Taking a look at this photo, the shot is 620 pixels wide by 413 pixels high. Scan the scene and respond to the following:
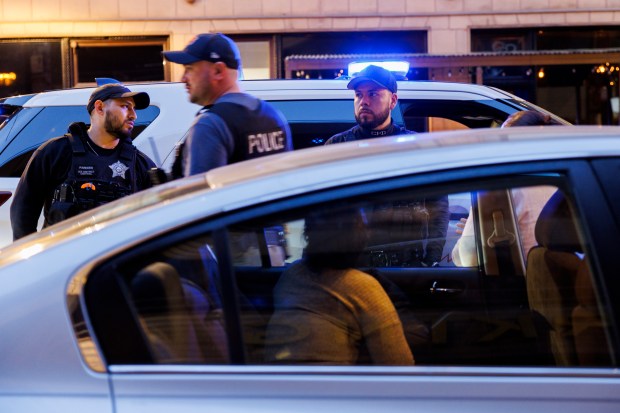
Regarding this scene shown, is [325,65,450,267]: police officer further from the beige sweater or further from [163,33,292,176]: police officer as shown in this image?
[163,33,292,176]: police officer

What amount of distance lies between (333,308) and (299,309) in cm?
10

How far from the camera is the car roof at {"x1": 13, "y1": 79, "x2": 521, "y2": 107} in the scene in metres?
6.61

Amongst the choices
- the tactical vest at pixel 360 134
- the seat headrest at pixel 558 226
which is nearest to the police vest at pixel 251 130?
the seat headrest at pixel 558 226

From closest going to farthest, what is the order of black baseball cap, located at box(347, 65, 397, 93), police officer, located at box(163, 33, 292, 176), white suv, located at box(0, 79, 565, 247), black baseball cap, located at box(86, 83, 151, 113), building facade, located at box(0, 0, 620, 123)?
police officer, located at box(163, 33, 292, 176) → black baseball cap, located at box(86, 83, 151, 113) → black baseball cap, located at box(347, 65, 397, 93) → white suv, located at box(0, 79, 565, 247) → building facade, located at box(0, 0, 620, 123)

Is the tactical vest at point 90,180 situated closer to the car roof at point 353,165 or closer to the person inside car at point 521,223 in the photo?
the person inside car at point 521,223

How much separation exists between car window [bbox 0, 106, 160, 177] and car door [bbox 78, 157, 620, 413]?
4198 mm

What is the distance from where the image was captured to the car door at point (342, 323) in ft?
7.18

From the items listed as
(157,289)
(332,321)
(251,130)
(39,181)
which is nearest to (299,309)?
(332,321)

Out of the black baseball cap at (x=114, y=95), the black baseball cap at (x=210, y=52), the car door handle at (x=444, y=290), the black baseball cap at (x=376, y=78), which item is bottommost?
the car door handle at (x=444, y=290)

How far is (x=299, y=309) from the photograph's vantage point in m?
2.49

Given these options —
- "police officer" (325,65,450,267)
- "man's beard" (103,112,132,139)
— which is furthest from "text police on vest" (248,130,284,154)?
"man's beard" (103,112,132,139)

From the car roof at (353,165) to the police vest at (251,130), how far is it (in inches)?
48.5

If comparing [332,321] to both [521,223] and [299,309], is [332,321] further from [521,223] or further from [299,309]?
[521,223]

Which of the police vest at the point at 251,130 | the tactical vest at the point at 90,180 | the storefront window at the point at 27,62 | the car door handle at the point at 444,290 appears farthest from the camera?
the storefront window at the point at 27,62
